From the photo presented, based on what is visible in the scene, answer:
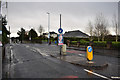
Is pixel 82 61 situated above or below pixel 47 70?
above

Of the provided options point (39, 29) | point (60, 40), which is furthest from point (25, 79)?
point (39, 29)

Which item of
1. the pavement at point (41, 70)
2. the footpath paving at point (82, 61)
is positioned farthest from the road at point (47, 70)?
the footpath paving at point (82, 61)

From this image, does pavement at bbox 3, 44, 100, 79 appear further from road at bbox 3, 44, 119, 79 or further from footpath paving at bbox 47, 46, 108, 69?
footpath paving at bbox 47, 46, 108, 69

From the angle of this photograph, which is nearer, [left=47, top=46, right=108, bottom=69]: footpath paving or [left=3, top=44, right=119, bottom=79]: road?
[left=3, top=44, right=119, bottom=79]: road

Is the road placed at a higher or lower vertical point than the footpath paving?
lower

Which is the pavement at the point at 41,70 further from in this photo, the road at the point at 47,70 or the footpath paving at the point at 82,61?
the footpath paving at the point at 82,61

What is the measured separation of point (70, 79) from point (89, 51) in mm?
3631

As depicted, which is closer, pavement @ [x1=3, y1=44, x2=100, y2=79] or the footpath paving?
pavement @ [x1=3, y1=44, x2=100, y2=79]

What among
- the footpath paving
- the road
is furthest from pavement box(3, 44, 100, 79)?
the footpath paving

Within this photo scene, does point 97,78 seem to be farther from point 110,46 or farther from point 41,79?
point 110,46

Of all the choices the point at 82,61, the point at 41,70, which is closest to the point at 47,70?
the point at 41,70

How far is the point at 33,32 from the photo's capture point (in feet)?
287

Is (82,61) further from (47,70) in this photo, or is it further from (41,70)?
(41,70)

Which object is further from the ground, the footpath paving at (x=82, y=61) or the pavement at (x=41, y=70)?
the footpath paving at (x=82, y=61)
